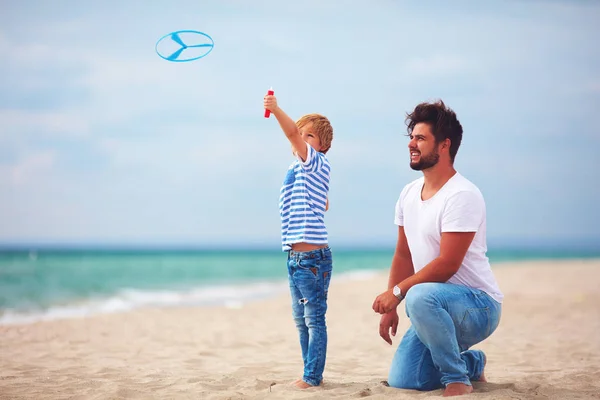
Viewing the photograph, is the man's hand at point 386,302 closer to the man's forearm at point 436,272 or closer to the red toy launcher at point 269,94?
the man's forearm at point 436,272

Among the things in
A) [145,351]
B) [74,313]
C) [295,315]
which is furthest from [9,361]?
[74,313]

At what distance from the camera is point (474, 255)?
3342mm

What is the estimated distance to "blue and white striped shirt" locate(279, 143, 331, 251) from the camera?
3609 mm

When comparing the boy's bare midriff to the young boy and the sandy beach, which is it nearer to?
the young boy

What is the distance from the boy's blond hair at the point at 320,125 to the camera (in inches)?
150

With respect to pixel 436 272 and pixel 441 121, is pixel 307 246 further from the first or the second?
pixel 441 121

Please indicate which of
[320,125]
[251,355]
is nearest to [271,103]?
[320,125]

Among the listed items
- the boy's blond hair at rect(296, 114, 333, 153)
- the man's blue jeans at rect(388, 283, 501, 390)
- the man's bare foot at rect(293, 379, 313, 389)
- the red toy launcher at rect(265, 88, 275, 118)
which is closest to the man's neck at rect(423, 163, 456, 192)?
the man's blue jeans at rect(388, 283, 501, 390)

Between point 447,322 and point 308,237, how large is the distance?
89 centimetres

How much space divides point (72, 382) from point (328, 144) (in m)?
2.20

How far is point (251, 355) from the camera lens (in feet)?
18.1

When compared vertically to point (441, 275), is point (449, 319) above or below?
below

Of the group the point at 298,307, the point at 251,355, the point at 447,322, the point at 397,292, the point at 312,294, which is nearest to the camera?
the point at 447,322

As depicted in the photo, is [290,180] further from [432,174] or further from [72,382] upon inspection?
[72,382]
